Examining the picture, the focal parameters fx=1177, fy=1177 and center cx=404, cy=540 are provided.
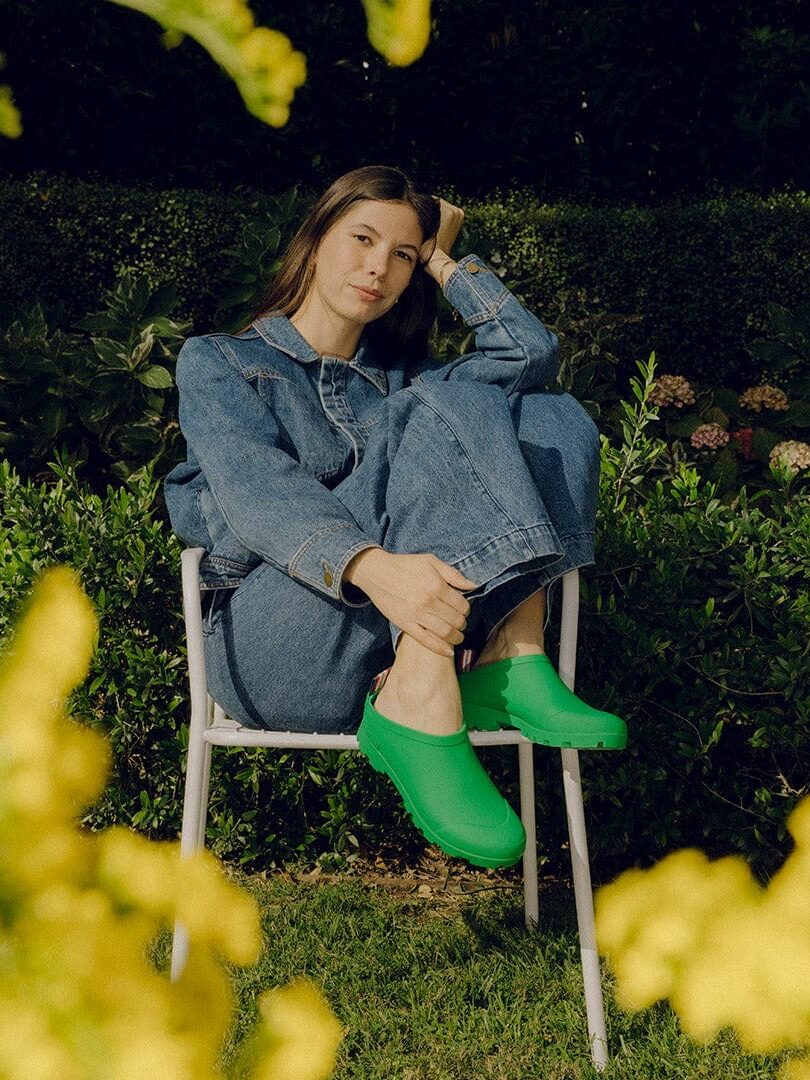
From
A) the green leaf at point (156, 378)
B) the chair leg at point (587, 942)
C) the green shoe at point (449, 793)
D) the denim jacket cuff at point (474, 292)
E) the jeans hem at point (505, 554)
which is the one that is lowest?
the green leaf at point (156, 378)

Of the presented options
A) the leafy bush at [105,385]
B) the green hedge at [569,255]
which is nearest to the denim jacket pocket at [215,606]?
the leafy bush at [105,385]

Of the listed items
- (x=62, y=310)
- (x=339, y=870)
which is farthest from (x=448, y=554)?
(x=62, y=310)

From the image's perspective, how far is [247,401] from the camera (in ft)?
6.48

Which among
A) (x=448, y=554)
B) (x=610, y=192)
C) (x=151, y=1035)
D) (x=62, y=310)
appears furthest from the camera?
(x=610, y=192)

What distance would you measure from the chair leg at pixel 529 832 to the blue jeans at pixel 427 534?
1.60 ft

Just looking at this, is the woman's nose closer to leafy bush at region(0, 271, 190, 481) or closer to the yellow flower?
leafy bush at region(0, 271, 190, 481)

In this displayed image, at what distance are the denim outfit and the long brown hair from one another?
14 centimetres

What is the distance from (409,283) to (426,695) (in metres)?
0.98

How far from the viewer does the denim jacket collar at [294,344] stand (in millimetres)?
2209

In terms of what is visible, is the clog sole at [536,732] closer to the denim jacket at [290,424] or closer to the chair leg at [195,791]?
the denim jacket at [290,424]

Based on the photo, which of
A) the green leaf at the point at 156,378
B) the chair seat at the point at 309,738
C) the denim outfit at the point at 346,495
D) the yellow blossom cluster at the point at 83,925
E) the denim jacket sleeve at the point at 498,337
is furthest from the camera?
the green leaf at the point at 156,378

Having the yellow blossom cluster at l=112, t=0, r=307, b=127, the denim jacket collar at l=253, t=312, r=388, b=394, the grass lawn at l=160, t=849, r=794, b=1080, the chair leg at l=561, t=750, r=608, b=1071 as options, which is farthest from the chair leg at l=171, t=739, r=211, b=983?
the yellow blossom cluster at l=112, t=0, r=307, b=127

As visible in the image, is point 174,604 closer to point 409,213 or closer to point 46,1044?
point 409,213

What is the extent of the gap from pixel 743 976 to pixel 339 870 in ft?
7.98
